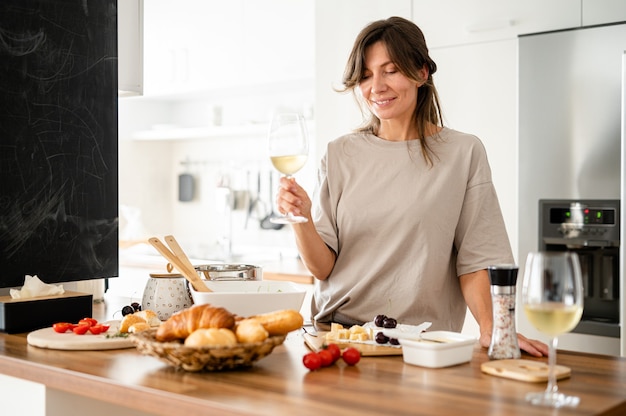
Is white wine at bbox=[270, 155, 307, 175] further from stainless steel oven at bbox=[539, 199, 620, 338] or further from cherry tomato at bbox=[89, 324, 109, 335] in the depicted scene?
stainless steel oven at bbox=[539, 199, 620, 338]

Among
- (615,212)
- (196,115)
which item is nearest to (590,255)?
(615,212)

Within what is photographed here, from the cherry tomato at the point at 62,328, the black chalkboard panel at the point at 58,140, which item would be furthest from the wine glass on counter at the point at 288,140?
the black chalkboard panel at the point at 58,140

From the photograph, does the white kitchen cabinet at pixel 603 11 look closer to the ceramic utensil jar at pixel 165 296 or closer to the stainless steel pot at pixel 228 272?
the stainless steel pot at pixel 228 272

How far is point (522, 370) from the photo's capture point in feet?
4.75

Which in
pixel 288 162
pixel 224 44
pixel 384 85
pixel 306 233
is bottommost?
pixel 306 233

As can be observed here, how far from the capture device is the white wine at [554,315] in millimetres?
1236

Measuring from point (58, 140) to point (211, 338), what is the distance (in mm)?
1166

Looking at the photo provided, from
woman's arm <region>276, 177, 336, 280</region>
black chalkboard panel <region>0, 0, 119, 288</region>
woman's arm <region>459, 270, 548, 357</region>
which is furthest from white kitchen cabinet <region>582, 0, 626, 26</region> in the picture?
black chalkboard panel <region>0, 0, 119, 288</region>

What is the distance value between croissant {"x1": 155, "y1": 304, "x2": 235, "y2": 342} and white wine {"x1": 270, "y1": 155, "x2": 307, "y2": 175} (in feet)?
1.14

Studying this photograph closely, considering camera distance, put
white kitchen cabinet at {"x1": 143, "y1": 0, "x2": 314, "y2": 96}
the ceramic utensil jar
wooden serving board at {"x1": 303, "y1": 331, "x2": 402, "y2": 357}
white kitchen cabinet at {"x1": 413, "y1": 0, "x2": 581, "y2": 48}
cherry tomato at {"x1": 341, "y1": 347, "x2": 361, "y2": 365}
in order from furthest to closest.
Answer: white kitchen cabinet at {"x1": 143, "y1": 0, "x2": 314, "y2": 96}, white kitchen cabinet at {"x1": 413, "y1": 0, "x2": 581, "y2": 48}, the ceramic utensil jar, wooden serving board at {"x1": 303, "y1": 331, "x2": 402, "y2": 357}, cherry tomato at {"x1": 341, "y1": 347, "x2": 361, "y2": 365}

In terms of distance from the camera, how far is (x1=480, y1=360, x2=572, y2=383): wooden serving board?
141cm

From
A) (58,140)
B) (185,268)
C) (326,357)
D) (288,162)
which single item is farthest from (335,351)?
(58,140)

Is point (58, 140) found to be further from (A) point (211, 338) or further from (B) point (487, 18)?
(B) point (487, 18)

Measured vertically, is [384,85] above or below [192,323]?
above
